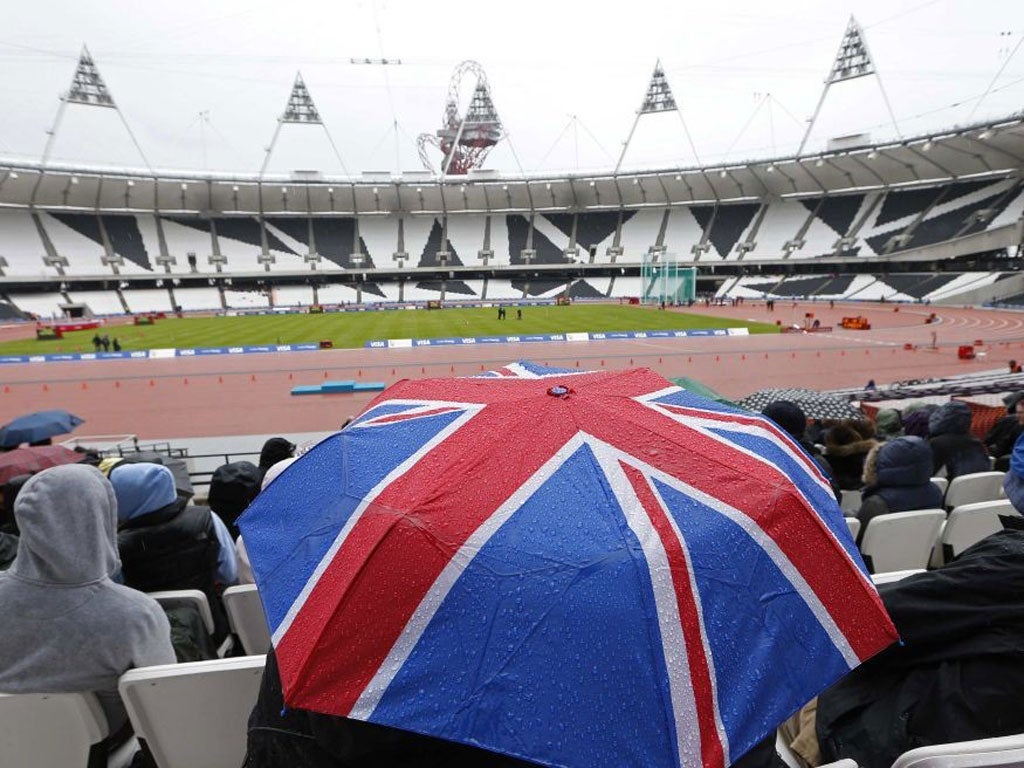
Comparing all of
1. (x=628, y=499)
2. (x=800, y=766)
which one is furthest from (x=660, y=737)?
(x=800, y=766)

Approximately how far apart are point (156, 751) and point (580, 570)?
229cm

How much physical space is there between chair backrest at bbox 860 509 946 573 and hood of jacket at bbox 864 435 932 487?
26 cm

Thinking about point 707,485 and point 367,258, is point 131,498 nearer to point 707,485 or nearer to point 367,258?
point 707,485

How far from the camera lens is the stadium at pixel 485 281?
1778cm

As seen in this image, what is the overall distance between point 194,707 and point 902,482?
4.72 m

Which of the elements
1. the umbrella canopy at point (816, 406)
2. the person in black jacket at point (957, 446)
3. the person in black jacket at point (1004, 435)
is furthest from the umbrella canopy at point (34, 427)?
the person in black jacket at point (1004, 435)

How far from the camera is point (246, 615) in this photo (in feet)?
11.1

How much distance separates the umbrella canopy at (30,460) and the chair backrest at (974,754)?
24.1 ft

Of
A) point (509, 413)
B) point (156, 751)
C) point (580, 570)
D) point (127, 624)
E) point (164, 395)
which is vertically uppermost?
point (509, 413)

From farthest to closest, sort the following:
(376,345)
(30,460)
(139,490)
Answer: (376,345) < (30,460) < (139,490)

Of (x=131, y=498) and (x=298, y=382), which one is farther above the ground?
(x=131, y=498)

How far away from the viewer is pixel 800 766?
2.28 m

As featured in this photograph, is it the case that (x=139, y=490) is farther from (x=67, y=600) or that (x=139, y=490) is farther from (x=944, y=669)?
(x=944, y=669)

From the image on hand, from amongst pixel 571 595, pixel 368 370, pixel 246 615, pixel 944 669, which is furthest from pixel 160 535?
pixel 368 370
